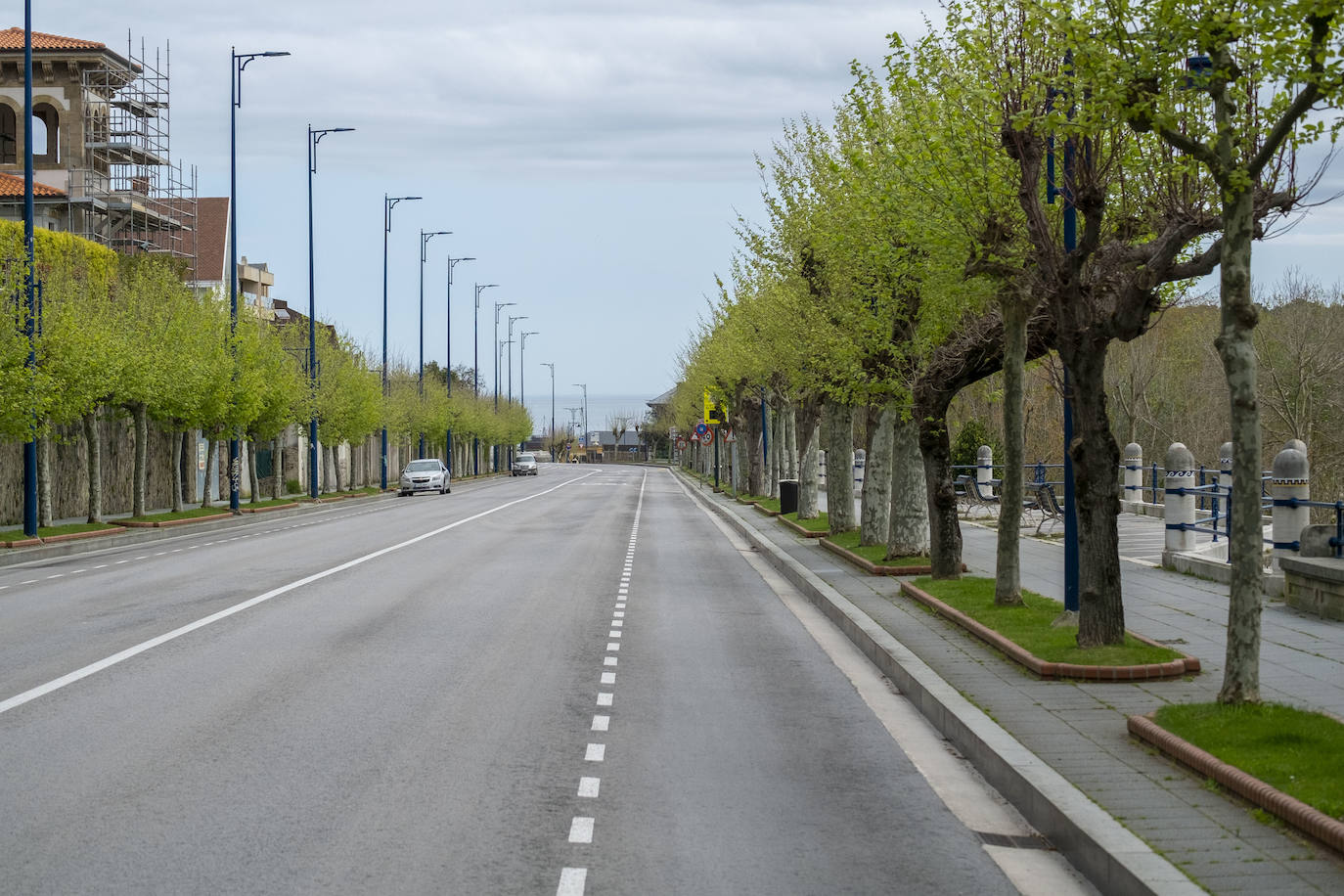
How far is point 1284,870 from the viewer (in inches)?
227

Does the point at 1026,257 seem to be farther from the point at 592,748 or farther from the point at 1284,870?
the point at 1284,870

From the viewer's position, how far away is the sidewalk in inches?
234

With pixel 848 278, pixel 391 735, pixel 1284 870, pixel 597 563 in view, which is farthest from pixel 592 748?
pixel 597 563

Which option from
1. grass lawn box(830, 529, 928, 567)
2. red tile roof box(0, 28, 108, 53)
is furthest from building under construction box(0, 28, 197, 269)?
grass lawn box(830, 529, 928, 567)

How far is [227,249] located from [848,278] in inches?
2646

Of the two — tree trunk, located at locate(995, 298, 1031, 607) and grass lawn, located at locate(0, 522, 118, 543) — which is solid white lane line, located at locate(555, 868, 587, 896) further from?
grass lawn, located at locate(0, 522, 118, 543)

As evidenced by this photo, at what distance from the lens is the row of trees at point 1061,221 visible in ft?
27.6

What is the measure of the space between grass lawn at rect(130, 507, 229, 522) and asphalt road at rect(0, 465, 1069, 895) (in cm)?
1739

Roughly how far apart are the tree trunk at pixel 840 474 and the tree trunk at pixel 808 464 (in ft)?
17.1

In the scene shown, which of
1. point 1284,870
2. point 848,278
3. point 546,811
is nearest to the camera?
point 1284,870

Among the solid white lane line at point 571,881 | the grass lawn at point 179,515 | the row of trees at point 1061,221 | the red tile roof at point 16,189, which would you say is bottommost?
the grass lawn at point 179,515

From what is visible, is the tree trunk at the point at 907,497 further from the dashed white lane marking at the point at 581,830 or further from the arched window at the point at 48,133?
the arched window at the point at 48,133

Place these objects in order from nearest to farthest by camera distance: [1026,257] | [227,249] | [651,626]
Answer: [1026,257], [651,626], [227,249]

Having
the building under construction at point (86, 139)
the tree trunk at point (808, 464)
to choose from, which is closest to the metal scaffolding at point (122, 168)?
the building under construction at point (86, 139)
